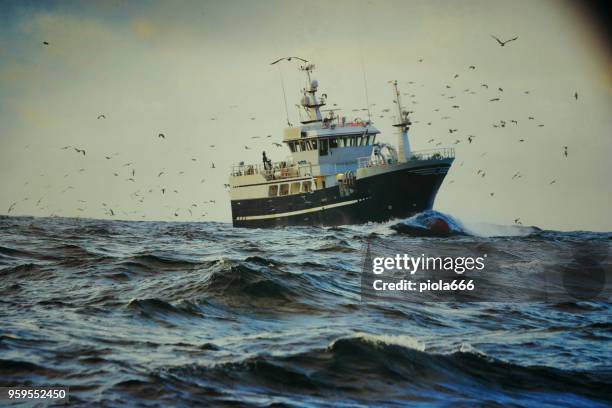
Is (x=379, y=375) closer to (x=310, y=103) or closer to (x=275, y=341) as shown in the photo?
(x=275, y=341)

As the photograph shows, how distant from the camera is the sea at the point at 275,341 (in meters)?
10.9

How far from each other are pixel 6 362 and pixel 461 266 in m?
25.8

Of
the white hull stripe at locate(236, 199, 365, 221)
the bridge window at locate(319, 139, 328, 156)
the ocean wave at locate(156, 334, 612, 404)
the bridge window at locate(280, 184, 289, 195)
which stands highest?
the bridge window at locate(319, 139, 328, 156)

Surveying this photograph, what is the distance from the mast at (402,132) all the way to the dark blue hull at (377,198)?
3.29 metres

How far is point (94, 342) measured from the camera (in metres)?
12.9

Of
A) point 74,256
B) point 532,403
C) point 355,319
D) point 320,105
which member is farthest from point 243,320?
point 320,105

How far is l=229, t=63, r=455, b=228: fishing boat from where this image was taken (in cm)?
5816

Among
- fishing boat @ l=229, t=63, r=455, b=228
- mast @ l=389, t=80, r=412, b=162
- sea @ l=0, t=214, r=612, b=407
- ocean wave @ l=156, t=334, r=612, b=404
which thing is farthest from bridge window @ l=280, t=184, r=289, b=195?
ocean wave @ l=156, t=334, r=612, b=404

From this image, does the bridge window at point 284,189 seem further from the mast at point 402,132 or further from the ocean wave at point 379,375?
the ocean wave at point 379,375

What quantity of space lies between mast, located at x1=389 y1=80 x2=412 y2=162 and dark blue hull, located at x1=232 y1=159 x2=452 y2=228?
10.8 ft

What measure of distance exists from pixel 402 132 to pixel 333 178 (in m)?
7.60

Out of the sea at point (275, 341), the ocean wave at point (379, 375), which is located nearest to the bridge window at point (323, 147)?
the sea at point (275, 341)

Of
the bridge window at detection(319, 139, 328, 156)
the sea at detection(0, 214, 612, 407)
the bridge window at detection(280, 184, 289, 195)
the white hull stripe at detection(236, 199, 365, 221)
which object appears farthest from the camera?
the bridge window at detection(280, 184, 289, 195)

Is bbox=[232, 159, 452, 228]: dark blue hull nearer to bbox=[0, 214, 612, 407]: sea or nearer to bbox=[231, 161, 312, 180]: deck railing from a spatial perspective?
bbox=[231, 161, 312, 180]: deck railing
